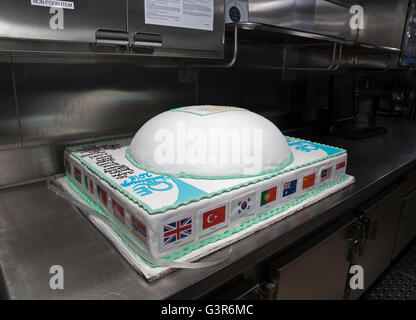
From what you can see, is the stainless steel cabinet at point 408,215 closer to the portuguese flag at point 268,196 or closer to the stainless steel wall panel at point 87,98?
the portuguese flag at point 268,196

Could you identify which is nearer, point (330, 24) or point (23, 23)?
point (23, 23)

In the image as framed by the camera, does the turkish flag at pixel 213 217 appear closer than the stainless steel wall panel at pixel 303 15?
Yes

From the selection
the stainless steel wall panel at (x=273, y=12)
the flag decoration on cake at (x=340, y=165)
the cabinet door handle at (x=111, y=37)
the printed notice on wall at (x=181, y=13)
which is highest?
the stainless steel wall panel at (x=273, y=12)

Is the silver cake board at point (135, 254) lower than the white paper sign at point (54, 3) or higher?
lower

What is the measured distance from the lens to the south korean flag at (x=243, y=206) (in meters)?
0.87

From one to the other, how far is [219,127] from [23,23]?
62cm

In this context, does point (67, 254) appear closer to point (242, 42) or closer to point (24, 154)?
point (24, 154)

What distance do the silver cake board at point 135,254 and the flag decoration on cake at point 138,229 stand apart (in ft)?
0.20

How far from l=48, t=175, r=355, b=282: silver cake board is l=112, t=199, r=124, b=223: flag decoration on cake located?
6 centimetres

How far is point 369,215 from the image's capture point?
140 cm

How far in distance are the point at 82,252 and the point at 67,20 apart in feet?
2.17

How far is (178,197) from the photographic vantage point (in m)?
0.79

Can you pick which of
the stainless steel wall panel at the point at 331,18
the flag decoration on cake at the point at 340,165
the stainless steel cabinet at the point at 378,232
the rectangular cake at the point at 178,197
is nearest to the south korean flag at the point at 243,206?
the rectangular cake at the point at 178,197
